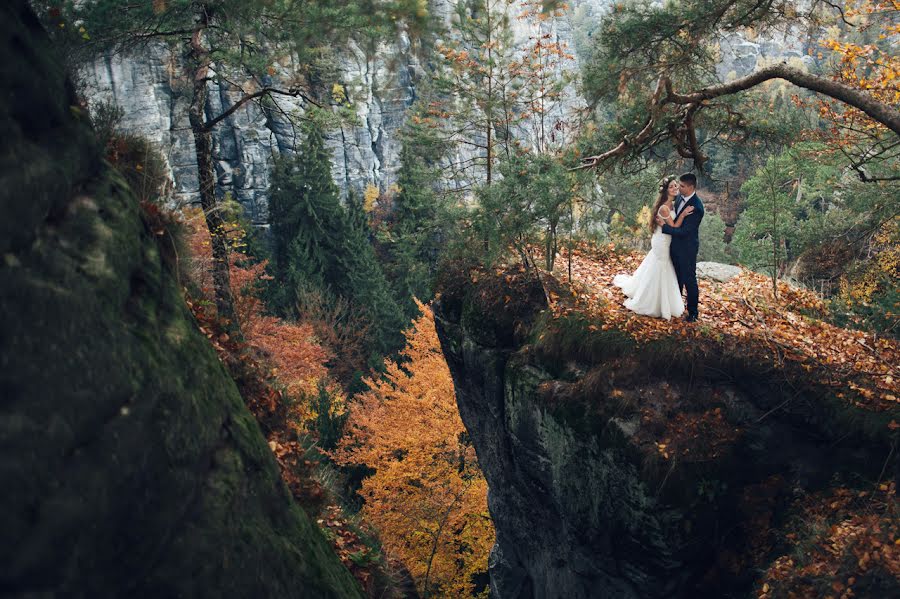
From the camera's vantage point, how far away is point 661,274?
7.27 meters

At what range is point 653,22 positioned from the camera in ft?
24.6

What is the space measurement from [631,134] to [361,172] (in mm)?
35601

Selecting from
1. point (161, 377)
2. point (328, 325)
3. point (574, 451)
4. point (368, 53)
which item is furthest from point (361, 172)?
point (161, 377)

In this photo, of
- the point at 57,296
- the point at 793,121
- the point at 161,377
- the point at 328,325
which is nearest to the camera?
the point at 57,296

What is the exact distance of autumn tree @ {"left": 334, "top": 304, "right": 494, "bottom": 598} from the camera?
14.6 m

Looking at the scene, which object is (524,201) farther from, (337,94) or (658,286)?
(337,94)

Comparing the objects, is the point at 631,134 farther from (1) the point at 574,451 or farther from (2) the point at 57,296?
(2) the point at 57,296

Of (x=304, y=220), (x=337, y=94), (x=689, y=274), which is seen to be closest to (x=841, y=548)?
(x=689, y=274)

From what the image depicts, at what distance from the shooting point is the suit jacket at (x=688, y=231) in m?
6.80

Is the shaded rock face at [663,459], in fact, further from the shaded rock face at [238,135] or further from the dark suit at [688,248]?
the shaded rock face at [238,135]

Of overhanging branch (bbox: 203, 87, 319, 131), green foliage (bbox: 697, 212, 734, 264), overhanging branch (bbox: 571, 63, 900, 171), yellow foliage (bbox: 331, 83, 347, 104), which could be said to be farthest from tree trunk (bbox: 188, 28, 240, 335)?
green foliage (bbox: 697, 212, 734, 264)

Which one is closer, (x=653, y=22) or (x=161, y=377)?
(x=161, y=377)

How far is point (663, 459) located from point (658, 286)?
231cm

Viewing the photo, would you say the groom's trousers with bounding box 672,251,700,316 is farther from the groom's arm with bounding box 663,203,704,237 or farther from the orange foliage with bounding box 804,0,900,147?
the orange foliage with bounding box 804,0,900,147
